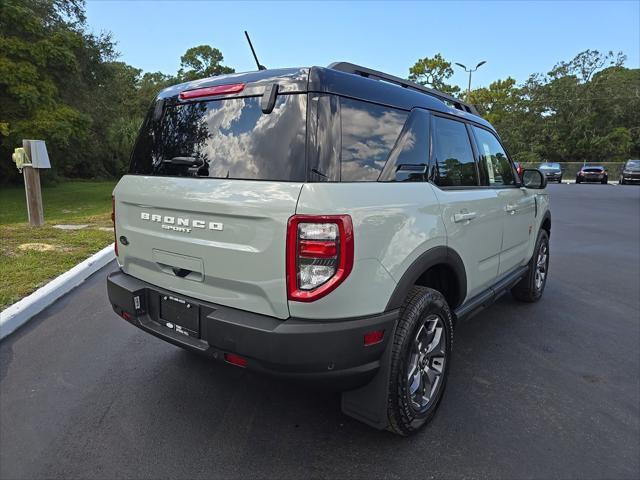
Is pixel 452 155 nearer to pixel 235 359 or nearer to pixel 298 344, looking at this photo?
pixel 298 344

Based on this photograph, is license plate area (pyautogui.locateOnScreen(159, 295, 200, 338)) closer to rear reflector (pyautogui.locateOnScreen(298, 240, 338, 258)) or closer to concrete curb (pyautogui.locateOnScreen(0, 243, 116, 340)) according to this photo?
rear reflector (pyautogui.locateOnScreen(298, 240, 338, 258))

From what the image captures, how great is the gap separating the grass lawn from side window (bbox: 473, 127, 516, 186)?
451 centimetres

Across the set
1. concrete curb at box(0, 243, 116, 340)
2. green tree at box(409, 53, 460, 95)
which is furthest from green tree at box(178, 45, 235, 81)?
concrete curb at box(0, 243, 116, 340)

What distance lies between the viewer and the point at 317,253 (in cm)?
200

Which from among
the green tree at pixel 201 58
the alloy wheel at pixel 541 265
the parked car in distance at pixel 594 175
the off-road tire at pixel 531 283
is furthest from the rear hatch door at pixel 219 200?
the green tree at pixel 201 58

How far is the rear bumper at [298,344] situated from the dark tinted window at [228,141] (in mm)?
707

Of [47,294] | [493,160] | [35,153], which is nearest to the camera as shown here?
[493,160]

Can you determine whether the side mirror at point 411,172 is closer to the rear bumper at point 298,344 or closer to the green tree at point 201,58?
the rear bumper at point 298,344

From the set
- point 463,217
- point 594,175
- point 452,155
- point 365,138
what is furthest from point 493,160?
point 594,175

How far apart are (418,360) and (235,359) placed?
1069 millimetres

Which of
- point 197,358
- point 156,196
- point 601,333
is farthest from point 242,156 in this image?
point 601,333

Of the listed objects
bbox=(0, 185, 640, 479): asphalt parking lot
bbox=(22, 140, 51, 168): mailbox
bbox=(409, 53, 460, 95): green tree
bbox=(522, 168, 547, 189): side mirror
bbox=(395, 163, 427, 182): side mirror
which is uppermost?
bbox=(409, 53, 460, 95): green tree

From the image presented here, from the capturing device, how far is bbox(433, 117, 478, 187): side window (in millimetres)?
2890

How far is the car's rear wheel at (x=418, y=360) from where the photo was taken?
7.63 feet
